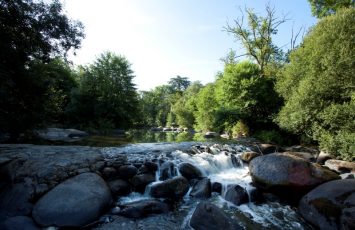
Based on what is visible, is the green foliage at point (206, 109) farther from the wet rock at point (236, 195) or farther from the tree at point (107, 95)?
the wet rock at point (236, 195)

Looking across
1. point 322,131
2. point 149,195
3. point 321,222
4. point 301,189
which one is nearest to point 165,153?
point 149,195

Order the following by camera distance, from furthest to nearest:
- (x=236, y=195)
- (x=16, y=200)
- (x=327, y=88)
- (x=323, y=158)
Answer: (x=327, y=88) < (x=323, y=158) < (x=236, y=195) < (x=16, y=200)

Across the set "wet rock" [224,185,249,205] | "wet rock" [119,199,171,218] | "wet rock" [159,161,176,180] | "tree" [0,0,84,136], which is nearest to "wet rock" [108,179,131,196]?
"wet rock" [119,199,171,218]

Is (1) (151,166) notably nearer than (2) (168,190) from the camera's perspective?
No

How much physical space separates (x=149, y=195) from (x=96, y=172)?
1.85 m

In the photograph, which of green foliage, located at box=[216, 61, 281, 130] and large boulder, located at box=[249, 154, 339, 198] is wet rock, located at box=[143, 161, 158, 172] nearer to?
large boulder, located at box=[249, 154, 339, 198]

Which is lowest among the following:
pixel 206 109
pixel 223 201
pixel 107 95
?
pixel 223 201

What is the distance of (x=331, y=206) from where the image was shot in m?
5.61

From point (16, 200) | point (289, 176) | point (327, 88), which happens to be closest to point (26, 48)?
point (16, 200)

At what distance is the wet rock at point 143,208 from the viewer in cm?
604

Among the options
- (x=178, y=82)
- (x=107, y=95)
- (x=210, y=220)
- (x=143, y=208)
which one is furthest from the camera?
(x=178, y=82)

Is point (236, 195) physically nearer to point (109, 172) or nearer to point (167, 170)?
point (167, 170)

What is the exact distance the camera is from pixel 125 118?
1239 inches

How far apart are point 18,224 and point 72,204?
1111 mm
